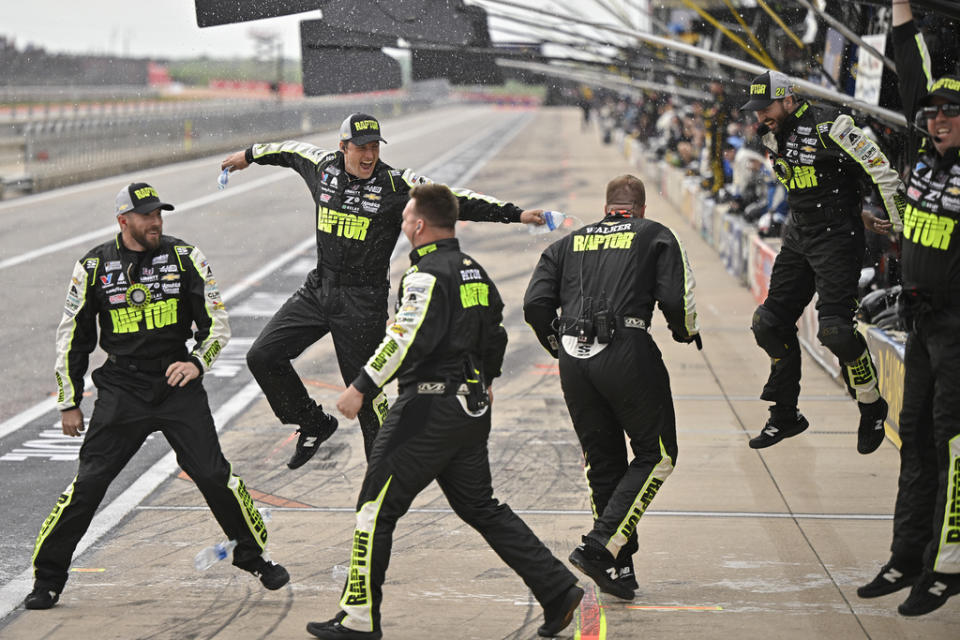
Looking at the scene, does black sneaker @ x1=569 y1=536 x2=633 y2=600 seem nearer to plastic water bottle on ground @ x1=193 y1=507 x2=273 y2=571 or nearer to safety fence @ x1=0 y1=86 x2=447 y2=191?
plastic water bottle on ground @ x1=193 y1=507 x2=273 y2=571

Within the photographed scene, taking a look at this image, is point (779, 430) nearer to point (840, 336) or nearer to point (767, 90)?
point (840, 336)

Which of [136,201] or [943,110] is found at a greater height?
[943,110]

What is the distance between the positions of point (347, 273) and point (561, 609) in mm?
2548

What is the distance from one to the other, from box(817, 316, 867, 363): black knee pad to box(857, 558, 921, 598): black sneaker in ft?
4.88

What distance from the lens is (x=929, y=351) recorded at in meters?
5.51

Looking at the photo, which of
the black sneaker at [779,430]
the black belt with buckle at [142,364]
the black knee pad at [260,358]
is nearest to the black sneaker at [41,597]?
the black belt with buckle at [142,364]

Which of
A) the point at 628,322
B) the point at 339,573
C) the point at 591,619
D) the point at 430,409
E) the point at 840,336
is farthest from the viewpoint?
the point at 840,336

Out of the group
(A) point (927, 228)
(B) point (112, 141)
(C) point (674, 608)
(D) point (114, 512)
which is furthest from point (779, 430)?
(B) point (112, 141)

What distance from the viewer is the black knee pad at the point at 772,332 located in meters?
7.36

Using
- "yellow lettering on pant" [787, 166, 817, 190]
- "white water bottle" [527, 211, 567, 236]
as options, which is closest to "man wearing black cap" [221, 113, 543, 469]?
"white water bottle" [527, 211, 567, 236]

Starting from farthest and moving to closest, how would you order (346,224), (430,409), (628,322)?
1. (346,224)
2. (628,322)
3. (430,409)

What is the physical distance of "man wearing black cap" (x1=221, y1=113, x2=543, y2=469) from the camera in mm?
7254

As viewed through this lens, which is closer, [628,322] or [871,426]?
[628,322]

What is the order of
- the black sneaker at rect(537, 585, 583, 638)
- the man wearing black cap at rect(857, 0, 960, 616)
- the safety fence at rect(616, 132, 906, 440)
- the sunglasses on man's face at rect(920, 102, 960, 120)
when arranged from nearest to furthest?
the sunglasses on man's face at rect(920, 102, 960, 120), the man wearing black cap at rect(857, 0, 960, 616), the black sneaker at rect(537, 585, 583, 638), the safety fence at rect(616, 132, 906, 440)
